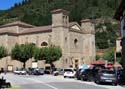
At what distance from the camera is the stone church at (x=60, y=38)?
297 ft

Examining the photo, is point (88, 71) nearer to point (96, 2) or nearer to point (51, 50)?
point (51, 50)

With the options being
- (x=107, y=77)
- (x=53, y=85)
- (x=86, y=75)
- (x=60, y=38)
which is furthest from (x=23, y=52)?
(x=53, y=85)

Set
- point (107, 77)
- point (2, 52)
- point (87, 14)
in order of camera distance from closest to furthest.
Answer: point (107, 77)
point (2, 52)
point (87, 14)

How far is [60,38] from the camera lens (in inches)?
3556

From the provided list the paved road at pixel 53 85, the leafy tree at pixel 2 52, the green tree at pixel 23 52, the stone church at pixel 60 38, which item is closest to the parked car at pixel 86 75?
the paved road at pixel 53 85

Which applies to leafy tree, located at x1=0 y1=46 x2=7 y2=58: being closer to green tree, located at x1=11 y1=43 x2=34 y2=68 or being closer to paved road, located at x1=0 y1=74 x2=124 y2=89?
green tree, located at x1=11 y1=43 x2=34 y2=68

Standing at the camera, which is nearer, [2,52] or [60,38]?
[60,38]

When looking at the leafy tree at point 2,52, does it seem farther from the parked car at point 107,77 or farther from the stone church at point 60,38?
the parked car at point 107,77

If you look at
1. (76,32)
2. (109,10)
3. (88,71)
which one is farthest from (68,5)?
(88,71)

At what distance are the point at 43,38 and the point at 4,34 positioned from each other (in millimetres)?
11305

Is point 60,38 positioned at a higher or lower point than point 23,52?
higher

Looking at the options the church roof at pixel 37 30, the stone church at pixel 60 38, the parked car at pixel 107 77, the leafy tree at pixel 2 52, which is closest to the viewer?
the parked car at pixel 107 77

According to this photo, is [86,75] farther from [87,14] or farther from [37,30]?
[87,14]

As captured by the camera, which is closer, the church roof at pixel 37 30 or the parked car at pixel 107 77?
the parked car at pixel 107 77
